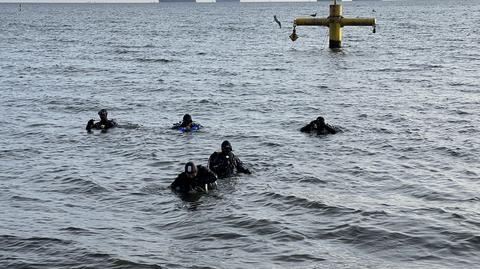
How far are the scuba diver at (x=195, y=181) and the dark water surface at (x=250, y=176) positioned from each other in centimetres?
37

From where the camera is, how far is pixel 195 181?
18828 mm

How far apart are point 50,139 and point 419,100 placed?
18.4 meters

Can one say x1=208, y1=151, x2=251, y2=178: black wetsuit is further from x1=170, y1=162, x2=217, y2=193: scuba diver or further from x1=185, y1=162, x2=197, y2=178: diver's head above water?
x1=185, y1=162, x2=197, y2=178: diver's head above water

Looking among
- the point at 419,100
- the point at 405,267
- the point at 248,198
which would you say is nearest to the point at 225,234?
the point at 248,198

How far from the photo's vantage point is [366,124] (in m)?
28.9

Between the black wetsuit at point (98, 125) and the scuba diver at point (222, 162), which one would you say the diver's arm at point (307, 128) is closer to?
the scuba diver at point (222, 162)

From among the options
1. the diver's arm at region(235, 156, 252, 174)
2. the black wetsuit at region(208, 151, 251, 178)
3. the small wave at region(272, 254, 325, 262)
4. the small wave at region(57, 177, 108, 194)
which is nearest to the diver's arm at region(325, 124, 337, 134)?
the diver's arm at region(235, 156, 252, 174)

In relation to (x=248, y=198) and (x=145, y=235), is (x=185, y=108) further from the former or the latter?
(x=145, y=235)

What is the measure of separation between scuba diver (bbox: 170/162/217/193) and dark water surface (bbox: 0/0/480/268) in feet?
1.23

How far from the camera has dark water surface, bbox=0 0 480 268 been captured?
49.0ft

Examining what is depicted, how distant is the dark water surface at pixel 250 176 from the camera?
49.0 ft

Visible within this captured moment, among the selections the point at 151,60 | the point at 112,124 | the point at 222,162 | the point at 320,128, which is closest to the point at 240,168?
the point at 222,162

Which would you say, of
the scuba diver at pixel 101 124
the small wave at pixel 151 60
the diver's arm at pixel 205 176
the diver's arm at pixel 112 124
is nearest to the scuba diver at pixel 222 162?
the diver's arm at pixel 205 176

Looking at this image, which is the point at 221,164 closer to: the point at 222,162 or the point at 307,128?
the point at 222,162
